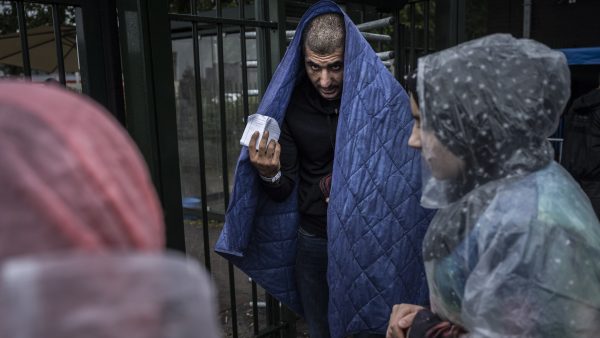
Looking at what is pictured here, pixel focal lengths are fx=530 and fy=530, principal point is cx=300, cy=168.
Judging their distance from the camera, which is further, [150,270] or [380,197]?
[380,197]

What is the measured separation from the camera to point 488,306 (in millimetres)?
1233

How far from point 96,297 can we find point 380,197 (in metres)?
1.69

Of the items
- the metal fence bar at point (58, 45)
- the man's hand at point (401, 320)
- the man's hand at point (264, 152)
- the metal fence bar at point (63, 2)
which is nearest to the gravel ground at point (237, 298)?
the man's hand at point (264, 152)

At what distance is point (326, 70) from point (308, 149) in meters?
0.36

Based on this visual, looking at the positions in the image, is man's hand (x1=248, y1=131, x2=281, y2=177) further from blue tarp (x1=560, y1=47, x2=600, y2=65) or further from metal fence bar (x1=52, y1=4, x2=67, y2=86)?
blue tarp (x1=560, y1=47, x2=600, y2=65)

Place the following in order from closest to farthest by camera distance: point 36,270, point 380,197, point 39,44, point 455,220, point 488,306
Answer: point 36,270 < point 488,306 < point 455,220 < point 380,197 < point 39,44

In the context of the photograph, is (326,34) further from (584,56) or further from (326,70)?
(584,56)

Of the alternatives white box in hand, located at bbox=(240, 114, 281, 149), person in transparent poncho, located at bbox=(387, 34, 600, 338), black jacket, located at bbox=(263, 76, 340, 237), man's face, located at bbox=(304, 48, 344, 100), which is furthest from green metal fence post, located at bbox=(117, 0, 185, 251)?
person in transparent poncho, located at bbox=(387, 34, 600, 338)

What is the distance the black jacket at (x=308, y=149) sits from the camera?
2.36m

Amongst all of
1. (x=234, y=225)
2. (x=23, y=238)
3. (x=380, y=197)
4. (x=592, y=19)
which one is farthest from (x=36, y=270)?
(x=592, y=19)

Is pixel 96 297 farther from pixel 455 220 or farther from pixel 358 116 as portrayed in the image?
pixel 358 116

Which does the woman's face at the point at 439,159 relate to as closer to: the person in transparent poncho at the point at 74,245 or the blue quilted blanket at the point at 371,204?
the blue quilted blanket at the point at 371,204

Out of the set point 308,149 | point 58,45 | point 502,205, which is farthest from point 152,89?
point 502,205

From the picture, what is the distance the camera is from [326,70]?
226 centimetres
